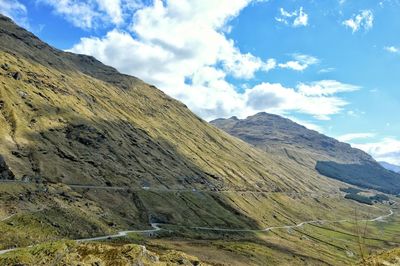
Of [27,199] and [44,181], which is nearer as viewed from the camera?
[27,199]

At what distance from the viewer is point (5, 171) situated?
168 meters

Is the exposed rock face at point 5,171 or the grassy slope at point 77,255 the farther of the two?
the exposed rock face at point 5,171

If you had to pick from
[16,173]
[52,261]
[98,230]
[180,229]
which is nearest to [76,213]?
[98,230]

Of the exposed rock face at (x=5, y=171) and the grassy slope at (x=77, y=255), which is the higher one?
the exposed rock face at (x=5, y=171)

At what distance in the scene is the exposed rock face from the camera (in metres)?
166

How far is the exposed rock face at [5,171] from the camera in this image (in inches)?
6540

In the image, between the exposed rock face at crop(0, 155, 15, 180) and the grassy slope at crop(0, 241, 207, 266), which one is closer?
the grassy slope at crop(0, 241, 207, 266)

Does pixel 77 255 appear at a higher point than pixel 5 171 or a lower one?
lower

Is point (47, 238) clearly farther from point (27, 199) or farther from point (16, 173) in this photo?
point (16, 173)

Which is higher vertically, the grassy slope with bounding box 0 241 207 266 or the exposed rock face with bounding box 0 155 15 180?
the exposed rock face with bounding box 0 155 15 180

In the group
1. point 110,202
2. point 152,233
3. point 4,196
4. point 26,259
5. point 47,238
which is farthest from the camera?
point 110,202

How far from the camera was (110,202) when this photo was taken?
196 m

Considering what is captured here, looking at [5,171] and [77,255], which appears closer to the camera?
[77,255]

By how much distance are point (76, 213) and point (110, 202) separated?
41274 mm
